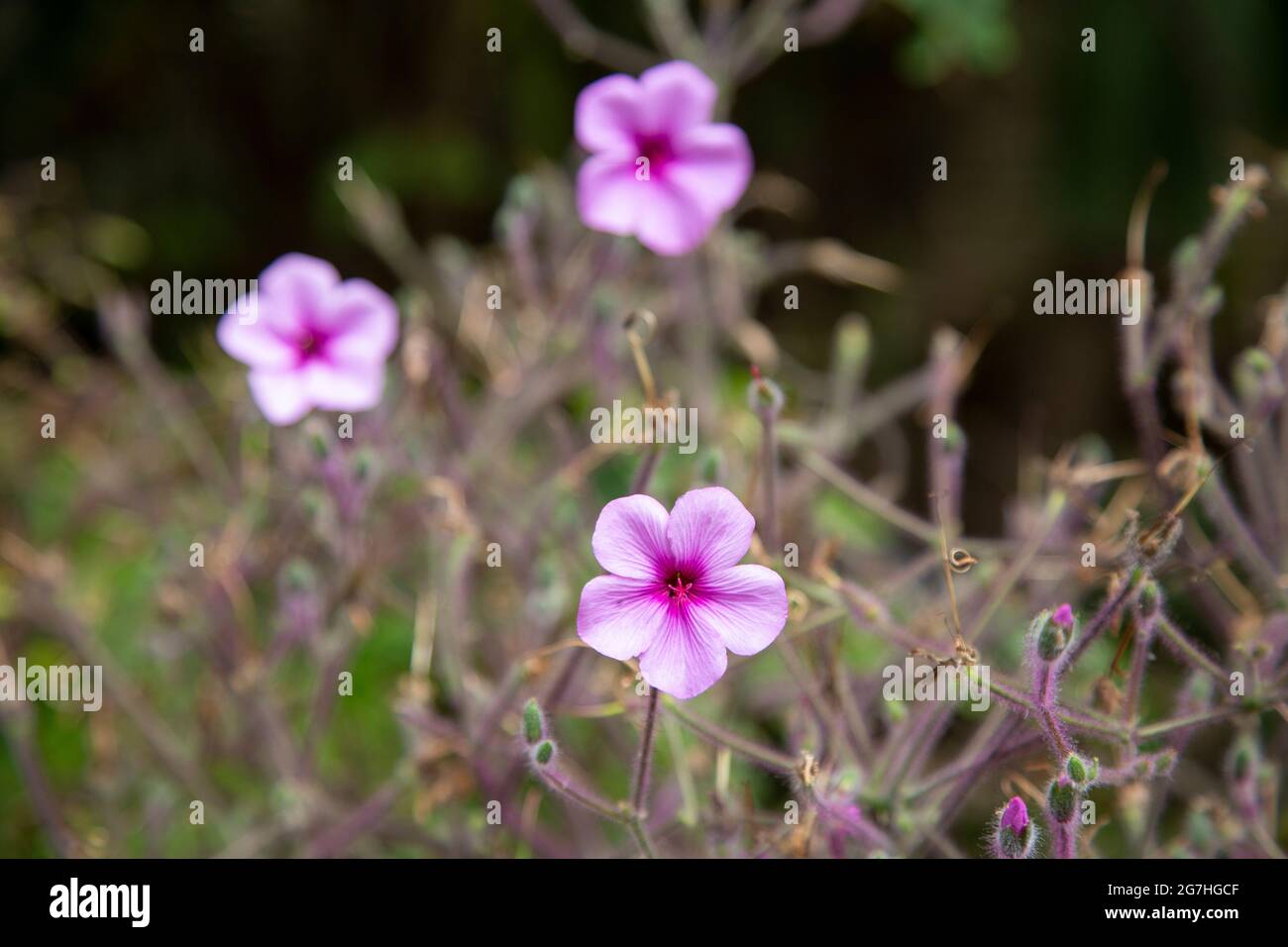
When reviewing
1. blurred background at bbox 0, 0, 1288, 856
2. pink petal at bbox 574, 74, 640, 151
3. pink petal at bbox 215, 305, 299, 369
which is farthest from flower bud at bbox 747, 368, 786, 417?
blurred background at bbox 0, 0, 1288, 856

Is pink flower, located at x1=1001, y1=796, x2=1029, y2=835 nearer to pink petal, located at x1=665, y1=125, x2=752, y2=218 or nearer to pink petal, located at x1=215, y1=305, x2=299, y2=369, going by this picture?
pink petal, located at x1=665, y1=125, x2=752, y2=218

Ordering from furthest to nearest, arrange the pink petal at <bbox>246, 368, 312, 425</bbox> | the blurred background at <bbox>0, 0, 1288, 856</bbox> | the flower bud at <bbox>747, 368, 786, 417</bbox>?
the blurred background at <bbox>0, 0, 1288, 856</bbox> < the pink petal at <bbox>246, 368, 312, 425</bbox> < the flower bud at <bbox>747, 368, 786, 417</bbox>

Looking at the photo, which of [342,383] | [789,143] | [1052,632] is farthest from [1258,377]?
[789,143]

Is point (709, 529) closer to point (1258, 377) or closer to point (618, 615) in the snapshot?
point (618, 615)

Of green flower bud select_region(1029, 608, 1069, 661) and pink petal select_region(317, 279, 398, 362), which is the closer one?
green flower bud select_region(1029, 608, 1069, 661)

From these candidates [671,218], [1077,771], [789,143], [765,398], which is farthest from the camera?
[789,143]

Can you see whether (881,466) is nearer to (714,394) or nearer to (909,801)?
(714,394)
